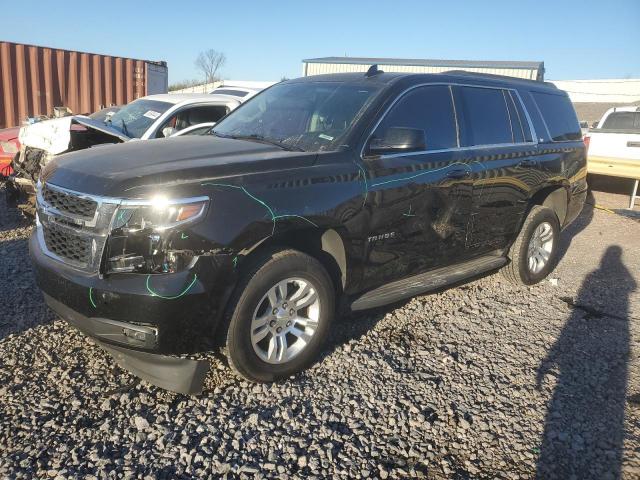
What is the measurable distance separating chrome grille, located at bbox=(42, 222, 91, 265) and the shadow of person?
8.65 ft

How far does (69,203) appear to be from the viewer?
2.90m

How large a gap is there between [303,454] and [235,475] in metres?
0.37

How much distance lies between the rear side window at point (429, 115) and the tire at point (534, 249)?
1530 mm

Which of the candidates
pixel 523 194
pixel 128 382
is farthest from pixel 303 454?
pixel 523 194

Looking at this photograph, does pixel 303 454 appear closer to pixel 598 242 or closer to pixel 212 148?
Answer: pixel 212 148

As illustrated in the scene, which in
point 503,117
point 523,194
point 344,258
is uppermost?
point 503,117

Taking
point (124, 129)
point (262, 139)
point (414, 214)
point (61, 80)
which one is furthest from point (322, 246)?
point (61, 80)

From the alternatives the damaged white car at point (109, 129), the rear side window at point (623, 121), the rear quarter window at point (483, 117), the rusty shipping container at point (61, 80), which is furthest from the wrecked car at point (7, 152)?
the rear side window at point (623, 121)

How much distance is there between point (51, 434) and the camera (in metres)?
2.65

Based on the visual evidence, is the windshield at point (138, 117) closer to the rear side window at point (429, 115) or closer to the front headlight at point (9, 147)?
the front headlight at point (9, 147)

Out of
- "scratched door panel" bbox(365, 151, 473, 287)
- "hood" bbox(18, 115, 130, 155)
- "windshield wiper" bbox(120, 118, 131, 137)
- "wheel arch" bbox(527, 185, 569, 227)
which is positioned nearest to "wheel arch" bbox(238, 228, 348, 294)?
"scratched door panel" bbox(365, 151, 473, 287)

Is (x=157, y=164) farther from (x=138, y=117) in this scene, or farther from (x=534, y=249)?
(x=138, y=117)

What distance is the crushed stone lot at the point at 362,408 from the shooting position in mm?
2570

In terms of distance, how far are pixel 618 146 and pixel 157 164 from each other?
10198 mm
